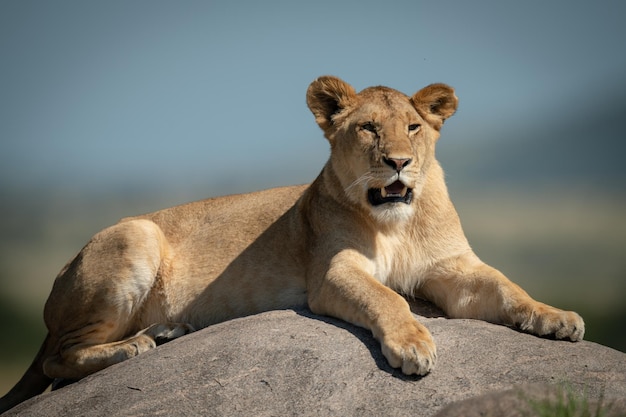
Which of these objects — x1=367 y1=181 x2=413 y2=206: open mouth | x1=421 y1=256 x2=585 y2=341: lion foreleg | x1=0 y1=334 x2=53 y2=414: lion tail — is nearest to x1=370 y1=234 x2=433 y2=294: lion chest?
x1=421 y1=256 x2=585 y2=341: lion foreleg

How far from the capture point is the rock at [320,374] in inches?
206

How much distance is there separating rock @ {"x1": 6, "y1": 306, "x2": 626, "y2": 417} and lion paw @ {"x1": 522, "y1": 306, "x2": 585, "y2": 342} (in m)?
0.07

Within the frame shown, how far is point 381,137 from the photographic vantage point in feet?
21.0

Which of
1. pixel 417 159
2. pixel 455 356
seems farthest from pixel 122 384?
pixel 417 159

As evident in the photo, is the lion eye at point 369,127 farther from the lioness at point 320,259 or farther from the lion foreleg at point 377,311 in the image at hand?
the lion foreleg at point 377,311

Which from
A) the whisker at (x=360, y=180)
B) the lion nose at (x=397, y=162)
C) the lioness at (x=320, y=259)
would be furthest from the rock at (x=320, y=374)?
the lion nose at (x=397, y=162)

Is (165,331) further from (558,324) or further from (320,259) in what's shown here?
(558,324)

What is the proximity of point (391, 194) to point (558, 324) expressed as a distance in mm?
1576

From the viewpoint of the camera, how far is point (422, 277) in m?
6.88

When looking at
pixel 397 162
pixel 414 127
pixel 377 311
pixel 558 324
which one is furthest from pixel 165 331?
pixel 558 324

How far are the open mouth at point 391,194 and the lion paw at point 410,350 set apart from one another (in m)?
1.26

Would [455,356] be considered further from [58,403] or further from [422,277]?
[58,403]

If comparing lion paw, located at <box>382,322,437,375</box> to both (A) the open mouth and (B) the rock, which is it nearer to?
(B) the rock

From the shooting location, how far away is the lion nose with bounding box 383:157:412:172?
20.1ft
